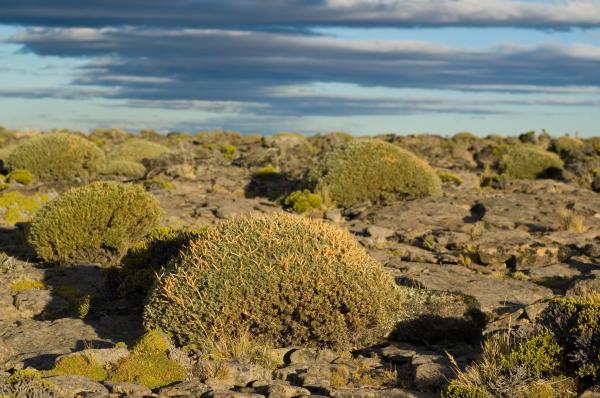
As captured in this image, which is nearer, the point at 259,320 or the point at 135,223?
the point at 259,320

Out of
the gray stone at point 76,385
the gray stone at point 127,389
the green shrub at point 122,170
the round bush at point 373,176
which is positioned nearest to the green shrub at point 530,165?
the round bush at point 373,176

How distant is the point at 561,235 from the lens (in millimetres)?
20250

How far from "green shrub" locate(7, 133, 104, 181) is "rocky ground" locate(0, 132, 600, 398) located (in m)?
3.00

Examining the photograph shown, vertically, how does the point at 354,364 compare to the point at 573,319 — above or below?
below

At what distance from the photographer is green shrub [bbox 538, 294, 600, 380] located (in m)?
8.82

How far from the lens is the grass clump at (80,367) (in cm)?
905

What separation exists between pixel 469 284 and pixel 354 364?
523cm

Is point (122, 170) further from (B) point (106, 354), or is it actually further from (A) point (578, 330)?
(A) point (578, 330)

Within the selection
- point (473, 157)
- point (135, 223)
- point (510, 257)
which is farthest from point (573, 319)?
point (473, 157)

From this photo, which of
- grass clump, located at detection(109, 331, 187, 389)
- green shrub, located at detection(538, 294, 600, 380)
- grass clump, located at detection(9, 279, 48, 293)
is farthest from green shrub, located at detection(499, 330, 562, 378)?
grass clump, located at detection(9, 279, 48, 293)

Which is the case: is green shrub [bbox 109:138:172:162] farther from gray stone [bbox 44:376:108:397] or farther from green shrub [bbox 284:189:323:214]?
gray stone [bbox 44:376:108:397]

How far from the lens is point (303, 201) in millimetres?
24797

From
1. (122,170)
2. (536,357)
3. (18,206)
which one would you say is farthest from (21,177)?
(536,357)

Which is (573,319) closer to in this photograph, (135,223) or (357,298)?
(357,298)
